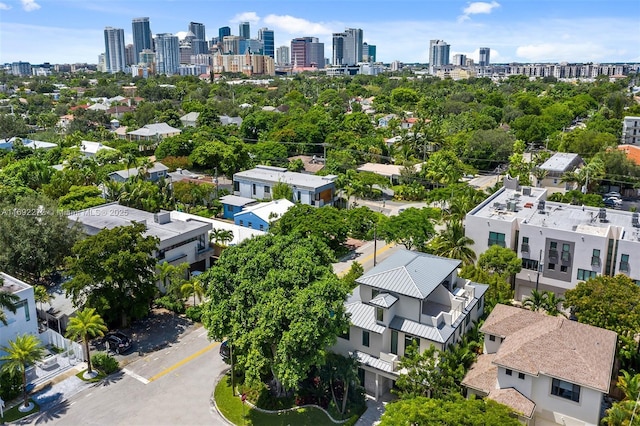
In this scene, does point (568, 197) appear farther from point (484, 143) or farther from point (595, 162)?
point (484, 143)

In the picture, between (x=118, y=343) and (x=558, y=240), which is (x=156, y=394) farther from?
(x=558, y=240)

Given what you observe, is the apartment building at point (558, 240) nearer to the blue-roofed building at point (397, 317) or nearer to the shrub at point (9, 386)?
the blue-roofed building at point (397, 317)

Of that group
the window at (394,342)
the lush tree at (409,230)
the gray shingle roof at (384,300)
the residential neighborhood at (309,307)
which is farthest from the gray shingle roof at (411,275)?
the lush tree at (409,230)

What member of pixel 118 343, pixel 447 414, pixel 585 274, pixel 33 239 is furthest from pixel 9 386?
pixel 585 274

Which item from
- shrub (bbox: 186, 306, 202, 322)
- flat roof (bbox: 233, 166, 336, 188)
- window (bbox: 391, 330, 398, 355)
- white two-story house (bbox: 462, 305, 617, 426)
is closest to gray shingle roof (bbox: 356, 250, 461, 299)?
window (bbox: 391, 330, 398, 355)

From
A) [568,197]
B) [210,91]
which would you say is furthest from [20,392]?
[210,91]
